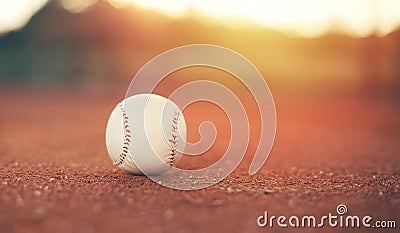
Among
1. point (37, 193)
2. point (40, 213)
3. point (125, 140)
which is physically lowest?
point (40, 213)

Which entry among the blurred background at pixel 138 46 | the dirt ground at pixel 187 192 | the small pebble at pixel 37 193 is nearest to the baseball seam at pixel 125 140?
the dirt ground at pixel 187 192

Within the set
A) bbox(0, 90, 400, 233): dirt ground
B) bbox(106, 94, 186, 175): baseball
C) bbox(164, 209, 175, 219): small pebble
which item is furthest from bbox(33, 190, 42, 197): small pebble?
bbox(164, 209, 175, 219): small pebble

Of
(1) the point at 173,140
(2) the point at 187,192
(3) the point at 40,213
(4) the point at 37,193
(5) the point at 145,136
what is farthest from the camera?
(1) the point at 173,140

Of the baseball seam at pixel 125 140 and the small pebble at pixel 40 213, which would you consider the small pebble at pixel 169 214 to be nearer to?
the small pebble at pixel 40 213

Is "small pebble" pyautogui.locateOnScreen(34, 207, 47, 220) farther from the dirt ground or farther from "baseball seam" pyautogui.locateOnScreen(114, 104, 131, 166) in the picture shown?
"baseball seam" pyautogui.locateOnScreen(114, 104, 131, 166)

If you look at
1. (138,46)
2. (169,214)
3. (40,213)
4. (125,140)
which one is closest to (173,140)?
(125,140)

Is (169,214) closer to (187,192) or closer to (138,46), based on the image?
(187,192)

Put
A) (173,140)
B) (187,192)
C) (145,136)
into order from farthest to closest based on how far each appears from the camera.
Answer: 1. (173,140)
2. (145,136)
3. (187,192)

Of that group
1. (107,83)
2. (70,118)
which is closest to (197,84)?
(107,83)
